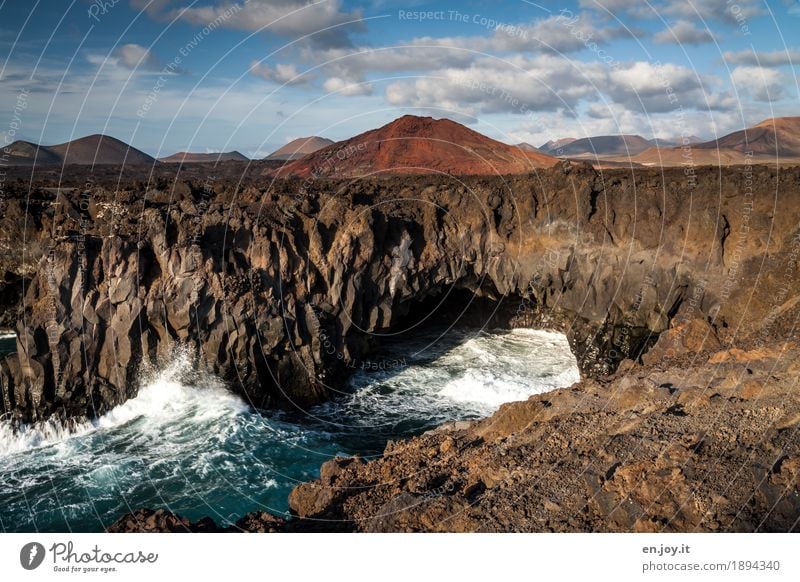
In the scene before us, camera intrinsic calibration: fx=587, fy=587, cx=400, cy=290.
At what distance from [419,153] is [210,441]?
112 ft

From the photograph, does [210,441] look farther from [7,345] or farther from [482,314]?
[482,314]

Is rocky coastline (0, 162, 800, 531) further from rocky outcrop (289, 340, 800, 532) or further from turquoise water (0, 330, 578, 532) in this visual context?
turquoise water (0, 330, 578, 532)

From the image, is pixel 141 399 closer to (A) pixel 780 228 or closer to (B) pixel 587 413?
(B) pixel 587 413

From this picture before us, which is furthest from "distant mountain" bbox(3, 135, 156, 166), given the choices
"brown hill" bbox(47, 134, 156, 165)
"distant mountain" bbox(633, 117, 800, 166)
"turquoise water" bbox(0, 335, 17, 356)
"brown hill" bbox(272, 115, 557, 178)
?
"distant mountain" bbox(633, 117, 800, 166)

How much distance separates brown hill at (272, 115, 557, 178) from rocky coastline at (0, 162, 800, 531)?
7.99 m

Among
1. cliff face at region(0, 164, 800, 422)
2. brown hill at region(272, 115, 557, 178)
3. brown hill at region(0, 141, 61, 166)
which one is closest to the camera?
cliff face at region(0, 164, 800, 422)

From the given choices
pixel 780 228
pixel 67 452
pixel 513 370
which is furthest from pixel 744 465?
pixel 780 228

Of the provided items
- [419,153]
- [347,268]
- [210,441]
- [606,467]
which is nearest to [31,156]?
[419,153]

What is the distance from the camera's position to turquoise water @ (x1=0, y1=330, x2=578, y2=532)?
1620 cm

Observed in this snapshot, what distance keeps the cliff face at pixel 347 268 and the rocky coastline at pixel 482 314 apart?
0.09 meters

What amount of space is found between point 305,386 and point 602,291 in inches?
617

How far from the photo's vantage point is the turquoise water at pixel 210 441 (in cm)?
1620

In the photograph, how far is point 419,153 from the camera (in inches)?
1901

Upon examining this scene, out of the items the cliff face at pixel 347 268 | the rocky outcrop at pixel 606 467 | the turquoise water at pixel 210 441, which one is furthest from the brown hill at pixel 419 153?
the rocky outcrop at pixel 606 467
